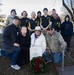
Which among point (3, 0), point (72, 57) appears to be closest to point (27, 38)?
point (72, 57)

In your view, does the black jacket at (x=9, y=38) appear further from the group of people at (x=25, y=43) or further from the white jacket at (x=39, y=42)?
the white jacket at (x=39, y=42)

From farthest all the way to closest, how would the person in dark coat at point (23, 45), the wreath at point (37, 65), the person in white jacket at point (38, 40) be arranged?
the person in white jacket at point (38, 40) → the person in dark coat at point (23, 45) → the wreath at point (37, 65)

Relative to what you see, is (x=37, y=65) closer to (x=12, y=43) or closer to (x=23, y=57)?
(x=23, y=57)

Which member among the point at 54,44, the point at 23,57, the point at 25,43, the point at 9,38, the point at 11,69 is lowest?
the point at 11,69

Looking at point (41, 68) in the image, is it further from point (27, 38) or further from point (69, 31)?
point (69, 31)

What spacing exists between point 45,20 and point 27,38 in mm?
1653

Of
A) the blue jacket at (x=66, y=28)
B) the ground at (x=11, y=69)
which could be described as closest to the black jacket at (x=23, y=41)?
the ground at (x=11, y=69)

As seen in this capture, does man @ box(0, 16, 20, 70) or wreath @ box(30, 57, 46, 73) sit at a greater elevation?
man @ box(0, 16, 20, 70)

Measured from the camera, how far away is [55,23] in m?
9.32

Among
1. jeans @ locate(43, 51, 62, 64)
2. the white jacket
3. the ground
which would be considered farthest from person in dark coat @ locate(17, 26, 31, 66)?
jeans @ locate(43, 51, 62, 64)

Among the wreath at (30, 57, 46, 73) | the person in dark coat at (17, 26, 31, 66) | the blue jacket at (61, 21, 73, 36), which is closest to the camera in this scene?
the wreath at (30, 57, 46, 73)

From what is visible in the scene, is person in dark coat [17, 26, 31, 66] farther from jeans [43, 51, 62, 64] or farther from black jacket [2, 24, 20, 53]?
jeans [43, 51, 62, 64]

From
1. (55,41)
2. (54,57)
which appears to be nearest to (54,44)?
(55,41)

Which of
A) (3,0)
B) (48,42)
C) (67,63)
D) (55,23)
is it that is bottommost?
(67,63)
